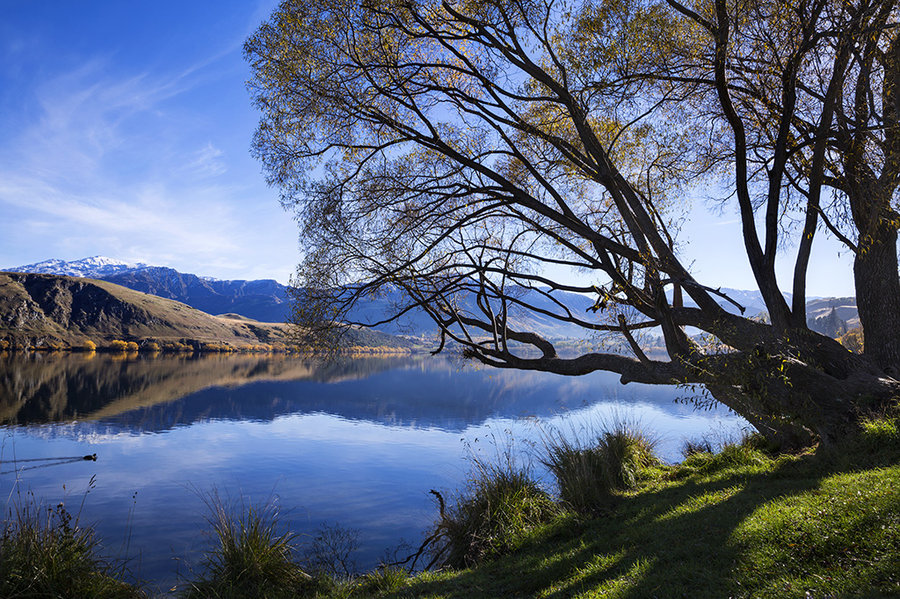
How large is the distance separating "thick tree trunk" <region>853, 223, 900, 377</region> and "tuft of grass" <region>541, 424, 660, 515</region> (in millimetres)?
4774

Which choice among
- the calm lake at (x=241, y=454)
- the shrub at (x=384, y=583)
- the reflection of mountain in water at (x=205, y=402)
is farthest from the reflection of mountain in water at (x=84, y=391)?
the shrub at (x=384, y=583)

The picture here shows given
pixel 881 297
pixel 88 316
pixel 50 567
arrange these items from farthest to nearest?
pixel 88 316
pixel 881 297
pixel 50 567

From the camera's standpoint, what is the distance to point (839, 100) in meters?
8.72

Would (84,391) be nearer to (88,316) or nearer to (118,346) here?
(118,346)

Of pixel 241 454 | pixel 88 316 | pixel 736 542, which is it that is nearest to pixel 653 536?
pixel 736 542

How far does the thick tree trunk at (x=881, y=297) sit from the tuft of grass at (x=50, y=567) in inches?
494

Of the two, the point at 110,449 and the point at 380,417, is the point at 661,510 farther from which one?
the point at 380,417

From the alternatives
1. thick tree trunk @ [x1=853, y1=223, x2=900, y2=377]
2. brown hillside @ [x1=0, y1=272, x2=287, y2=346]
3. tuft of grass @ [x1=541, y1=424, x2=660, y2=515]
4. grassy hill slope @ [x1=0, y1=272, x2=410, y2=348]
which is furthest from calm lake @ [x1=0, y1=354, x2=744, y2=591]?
brown hillside @ [x1=0, y1=272, x2=287, y2=346]

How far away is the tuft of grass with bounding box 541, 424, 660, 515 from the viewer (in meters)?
8.09

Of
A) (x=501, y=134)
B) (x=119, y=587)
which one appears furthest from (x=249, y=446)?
(x=501, y=134)

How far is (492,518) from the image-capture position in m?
7.86

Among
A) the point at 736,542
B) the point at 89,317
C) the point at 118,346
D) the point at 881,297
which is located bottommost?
the point at 736,542

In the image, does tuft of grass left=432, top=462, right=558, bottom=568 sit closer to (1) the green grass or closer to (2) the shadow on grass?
(1) the green grass

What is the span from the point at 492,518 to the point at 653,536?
2975 mm
